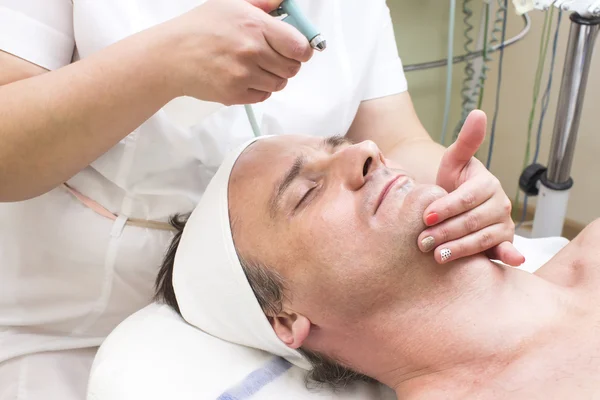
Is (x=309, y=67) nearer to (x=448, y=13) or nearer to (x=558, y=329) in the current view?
(x=558, y=329)

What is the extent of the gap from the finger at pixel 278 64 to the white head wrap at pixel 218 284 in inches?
11.7

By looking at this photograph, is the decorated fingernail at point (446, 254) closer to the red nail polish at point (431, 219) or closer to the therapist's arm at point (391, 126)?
the red nail polish at point (431, 219)

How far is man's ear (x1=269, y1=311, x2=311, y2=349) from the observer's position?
1.01 m

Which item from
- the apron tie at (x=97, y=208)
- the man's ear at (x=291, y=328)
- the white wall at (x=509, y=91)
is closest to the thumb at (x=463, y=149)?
the man's ear at (x=291, y=328)

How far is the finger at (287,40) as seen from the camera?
0.80 metres

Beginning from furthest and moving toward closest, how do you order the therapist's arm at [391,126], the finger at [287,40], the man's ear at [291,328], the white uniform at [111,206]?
the therapist's arm at [391,126] → the white uniform at [111,206] → the man's ear at [291,328] → the finger at [287,40]

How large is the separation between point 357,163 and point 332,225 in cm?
12

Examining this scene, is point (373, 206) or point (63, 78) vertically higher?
point (63, 78)

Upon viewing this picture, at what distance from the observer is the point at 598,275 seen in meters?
1.06

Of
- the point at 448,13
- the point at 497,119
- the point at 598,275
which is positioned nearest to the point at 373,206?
the point at 598,275

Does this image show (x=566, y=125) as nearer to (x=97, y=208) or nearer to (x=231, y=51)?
(x=231, y=51)

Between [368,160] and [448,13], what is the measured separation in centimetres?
148

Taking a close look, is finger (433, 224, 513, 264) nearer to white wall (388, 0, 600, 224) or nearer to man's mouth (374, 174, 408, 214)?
man's mouth (374, 174, 408, 214)

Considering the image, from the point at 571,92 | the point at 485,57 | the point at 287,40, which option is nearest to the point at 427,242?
the point at 287,40
